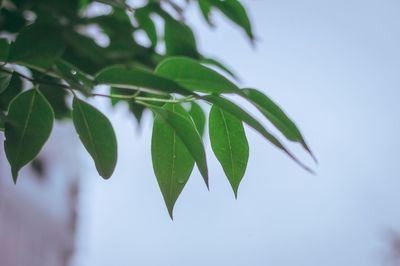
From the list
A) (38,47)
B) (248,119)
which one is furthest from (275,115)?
(38,47)

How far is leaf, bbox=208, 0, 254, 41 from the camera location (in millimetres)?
387

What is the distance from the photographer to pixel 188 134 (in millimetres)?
275

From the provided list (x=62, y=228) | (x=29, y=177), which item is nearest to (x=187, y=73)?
(x=29, y=177)

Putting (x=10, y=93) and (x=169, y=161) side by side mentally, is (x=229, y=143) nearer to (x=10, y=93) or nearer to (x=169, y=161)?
(x=169, y=161)

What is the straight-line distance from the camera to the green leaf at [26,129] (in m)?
0.28

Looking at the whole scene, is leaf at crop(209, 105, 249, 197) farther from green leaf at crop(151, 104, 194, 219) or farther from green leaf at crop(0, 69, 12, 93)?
green leaf at crop(0, 69, 12, 93)

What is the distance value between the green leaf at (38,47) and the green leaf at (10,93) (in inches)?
4.3

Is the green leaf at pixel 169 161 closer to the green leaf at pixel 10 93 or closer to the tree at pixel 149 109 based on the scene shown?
the tree at pixel 149 109

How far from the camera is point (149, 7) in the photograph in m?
0.44

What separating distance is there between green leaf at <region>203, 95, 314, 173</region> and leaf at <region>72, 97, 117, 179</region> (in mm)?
72

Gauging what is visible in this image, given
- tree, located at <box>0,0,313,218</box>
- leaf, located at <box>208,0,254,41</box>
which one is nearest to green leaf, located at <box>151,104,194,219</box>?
tree, located at <box>0,0,313,218</box>

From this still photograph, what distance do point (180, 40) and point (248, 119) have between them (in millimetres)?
222

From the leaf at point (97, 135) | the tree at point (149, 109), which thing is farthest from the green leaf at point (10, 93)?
the leaf at point (97, 135)

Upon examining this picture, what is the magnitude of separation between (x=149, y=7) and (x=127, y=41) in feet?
0.15
